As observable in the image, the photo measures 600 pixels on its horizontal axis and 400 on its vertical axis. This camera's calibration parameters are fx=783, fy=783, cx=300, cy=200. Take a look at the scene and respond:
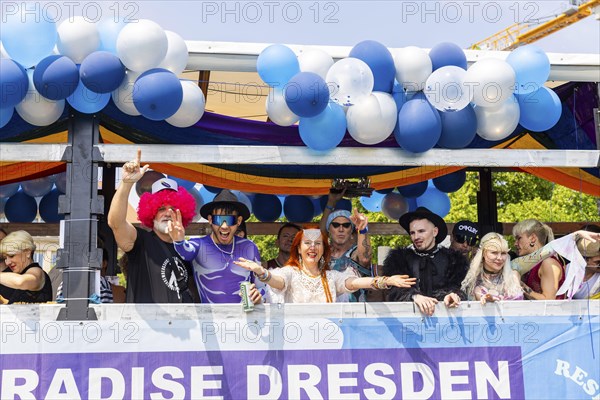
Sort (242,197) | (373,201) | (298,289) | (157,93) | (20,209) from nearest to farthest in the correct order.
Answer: (157,93), (298,289), (20,209), (242,197), (373,201)

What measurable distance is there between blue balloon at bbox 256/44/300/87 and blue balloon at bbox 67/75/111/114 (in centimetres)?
102

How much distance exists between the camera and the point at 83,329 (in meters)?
4.80

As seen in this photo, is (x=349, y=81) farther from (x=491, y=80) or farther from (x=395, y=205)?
(x=395, y=205)

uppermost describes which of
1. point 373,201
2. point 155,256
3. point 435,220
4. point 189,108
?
point 373,201

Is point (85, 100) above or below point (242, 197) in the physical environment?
below

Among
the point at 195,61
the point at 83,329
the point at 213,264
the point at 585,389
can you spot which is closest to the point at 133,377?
the point at 83,329

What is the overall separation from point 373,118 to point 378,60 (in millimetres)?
400

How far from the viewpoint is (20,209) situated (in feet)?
27.0

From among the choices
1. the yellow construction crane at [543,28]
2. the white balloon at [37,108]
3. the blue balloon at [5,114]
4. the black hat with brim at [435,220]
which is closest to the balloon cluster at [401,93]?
the black hat with brim at [435,220]

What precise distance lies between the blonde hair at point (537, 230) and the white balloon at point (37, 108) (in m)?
3.43

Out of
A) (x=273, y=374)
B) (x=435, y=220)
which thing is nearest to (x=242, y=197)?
(x=435, y=220)

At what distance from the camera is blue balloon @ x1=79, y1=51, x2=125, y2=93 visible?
470cm

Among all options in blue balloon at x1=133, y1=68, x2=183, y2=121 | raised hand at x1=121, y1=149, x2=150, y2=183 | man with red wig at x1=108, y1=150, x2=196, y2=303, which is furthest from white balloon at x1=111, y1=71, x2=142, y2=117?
man with red wig at x1=108, y1=150, x2=196, y2=303

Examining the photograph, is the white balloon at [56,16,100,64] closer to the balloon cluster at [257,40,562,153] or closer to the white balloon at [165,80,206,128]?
the white balloon at [165,80,206,128]
